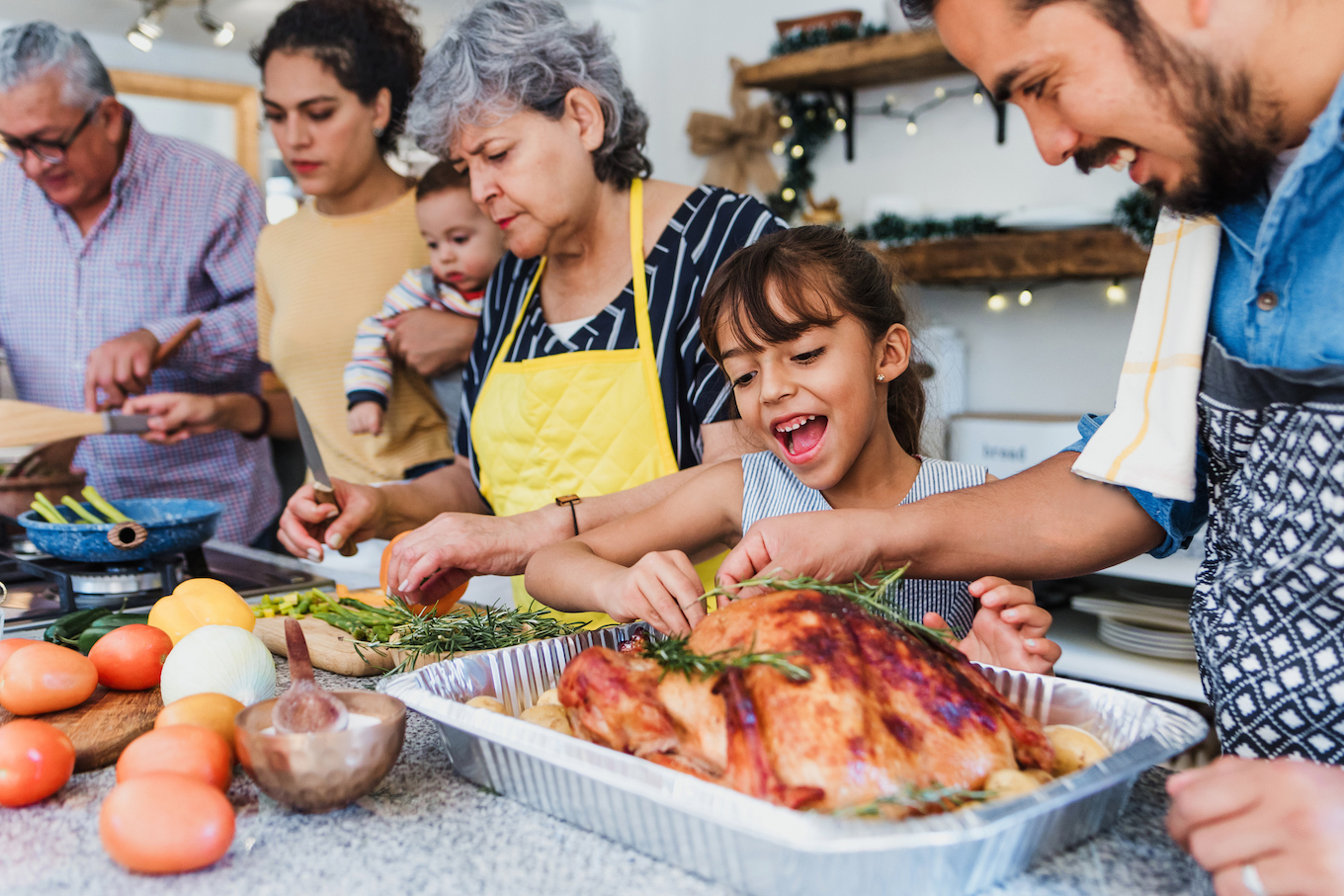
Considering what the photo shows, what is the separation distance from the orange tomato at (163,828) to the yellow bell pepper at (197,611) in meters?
0.56

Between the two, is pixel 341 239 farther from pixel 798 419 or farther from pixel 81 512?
pixel 798 419

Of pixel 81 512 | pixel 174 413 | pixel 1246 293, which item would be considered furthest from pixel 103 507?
pixel 1246 293

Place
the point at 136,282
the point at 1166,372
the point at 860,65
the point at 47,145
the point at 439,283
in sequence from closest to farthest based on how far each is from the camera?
the point at 1166,372 → the point at 439,283 → the point at 47,145 → the point at 136,282 → the point at 860,65

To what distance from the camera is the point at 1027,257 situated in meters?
3.22

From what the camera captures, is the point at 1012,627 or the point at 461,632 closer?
the point at 1012,627

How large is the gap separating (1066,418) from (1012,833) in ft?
9.04

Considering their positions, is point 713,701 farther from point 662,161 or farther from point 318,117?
point 662,161

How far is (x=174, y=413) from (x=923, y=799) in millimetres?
2476

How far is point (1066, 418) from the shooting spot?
3244 mm

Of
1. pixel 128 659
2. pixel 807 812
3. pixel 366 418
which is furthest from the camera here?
pixel 366 418

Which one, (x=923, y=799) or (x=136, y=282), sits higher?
(x=136, y=282)

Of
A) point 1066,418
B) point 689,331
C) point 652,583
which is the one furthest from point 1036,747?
point 1066,418

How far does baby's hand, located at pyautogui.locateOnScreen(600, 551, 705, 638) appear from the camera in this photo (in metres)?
1.11

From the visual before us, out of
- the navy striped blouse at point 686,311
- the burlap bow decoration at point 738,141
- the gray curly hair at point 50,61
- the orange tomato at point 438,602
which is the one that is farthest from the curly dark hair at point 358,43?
the burlap bow decoration at point 738,141
